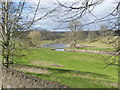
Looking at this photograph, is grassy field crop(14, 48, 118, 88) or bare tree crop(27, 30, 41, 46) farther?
grassy field crop(14, 48, 118, 88)

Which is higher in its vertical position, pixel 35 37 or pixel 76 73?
pixel 35 37

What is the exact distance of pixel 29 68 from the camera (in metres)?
8.16

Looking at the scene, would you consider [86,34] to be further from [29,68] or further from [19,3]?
[29,68]

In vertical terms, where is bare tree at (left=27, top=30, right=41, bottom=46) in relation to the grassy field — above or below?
above

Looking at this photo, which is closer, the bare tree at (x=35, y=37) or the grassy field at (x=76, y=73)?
the bare tree at (x=35, y=37)

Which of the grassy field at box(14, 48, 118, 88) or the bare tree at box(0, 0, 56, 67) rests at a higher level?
the bare tree at box(0, 0, 56, 67)

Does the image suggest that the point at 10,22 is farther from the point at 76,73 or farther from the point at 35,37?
the point at 76,73

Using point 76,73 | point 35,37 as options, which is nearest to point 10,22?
point 35,37

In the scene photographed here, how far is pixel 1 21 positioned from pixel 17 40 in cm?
74

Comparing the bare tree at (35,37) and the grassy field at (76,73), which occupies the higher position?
the bare tree at (35,37)

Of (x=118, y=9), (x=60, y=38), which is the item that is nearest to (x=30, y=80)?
(x=60, y=38)

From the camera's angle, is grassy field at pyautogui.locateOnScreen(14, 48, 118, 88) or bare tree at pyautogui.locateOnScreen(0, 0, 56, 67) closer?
bare tree at pyautogui.locateOnScreen(0, 0, 56, 67)

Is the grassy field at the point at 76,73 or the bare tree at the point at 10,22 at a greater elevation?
the bare tree at the point at 10,22

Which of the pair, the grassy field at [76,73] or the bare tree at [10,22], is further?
the grassy field at [76,73]
